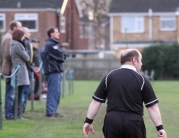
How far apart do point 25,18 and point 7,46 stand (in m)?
46.3

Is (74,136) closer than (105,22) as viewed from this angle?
Yes

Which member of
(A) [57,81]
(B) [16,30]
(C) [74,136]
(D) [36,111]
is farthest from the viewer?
(D) [36,111]

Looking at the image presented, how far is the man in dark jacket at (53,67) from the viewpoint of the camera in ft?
51.5

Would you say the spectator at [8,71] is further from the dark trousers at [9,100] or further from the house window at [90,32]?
the house window at [90,32]

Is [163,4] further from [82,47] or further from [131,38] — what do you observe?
[82,47]

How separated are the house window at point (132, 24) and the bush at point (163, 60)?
10.6m

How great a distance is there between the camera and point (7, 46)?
1493cm

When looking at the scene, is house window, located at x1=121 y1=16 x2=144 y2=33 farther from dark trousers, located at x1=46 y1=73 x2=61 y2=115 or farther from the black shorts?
the black shorts

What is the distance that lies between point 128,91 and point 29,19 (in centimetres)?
5346

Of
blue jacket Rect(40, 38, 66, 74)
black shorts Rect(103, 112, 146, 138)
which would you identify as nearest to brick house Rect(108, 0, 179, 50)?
blue jacket Rect(40, 38, 66, 74)

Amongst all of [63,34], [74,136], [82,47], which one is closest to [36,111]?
[74,136]

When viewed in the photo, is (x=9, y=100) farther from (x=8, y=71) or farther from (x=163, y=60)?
(x=163, y=60)

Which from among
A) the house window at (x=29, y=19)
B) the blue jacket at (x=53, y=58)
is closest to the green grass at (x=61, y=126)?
the blue jacket at (x=53, y=58)

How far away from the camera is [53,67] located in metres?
15.7
